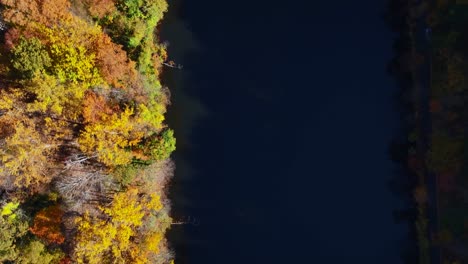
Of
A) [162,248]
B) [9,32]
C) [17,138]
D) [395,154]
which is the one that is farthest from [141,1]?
[395,154]

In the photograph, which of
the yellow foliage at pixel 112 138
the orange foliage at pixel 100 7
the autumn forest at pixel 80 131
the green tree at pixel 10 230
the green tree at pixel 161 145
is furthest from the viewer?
the green tree at pixel 161 145

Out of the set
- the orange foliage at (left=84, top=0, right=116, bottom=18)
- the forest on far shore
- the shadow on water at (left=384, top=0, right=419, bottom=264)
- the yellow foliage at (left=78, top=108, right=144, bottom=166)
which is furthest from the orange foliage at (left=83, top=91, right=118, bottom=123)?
the forest on far shore

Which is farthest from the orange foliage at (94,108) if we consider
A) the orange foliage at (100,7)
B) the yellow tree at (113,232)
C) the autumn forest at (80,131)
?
the yellow tree at (113,232)

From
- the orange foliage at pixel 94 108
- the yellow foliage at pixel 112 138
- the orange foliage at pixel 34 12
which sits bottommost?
the yellow foliage at pixel 112 138

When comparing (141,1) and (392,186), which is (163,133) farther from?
(392,186)

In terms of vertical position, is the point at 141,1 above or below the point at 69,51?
above

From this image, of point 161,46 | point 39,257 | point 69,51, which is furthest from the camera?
point 161,46

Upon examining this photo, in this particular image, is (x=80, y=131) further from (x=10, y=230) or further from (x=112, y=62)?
(x=10, y=230)

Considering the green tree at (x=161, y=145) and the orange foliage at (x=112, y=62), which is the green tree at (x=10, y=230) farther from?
the orange foliage at (x=112, y=62)
